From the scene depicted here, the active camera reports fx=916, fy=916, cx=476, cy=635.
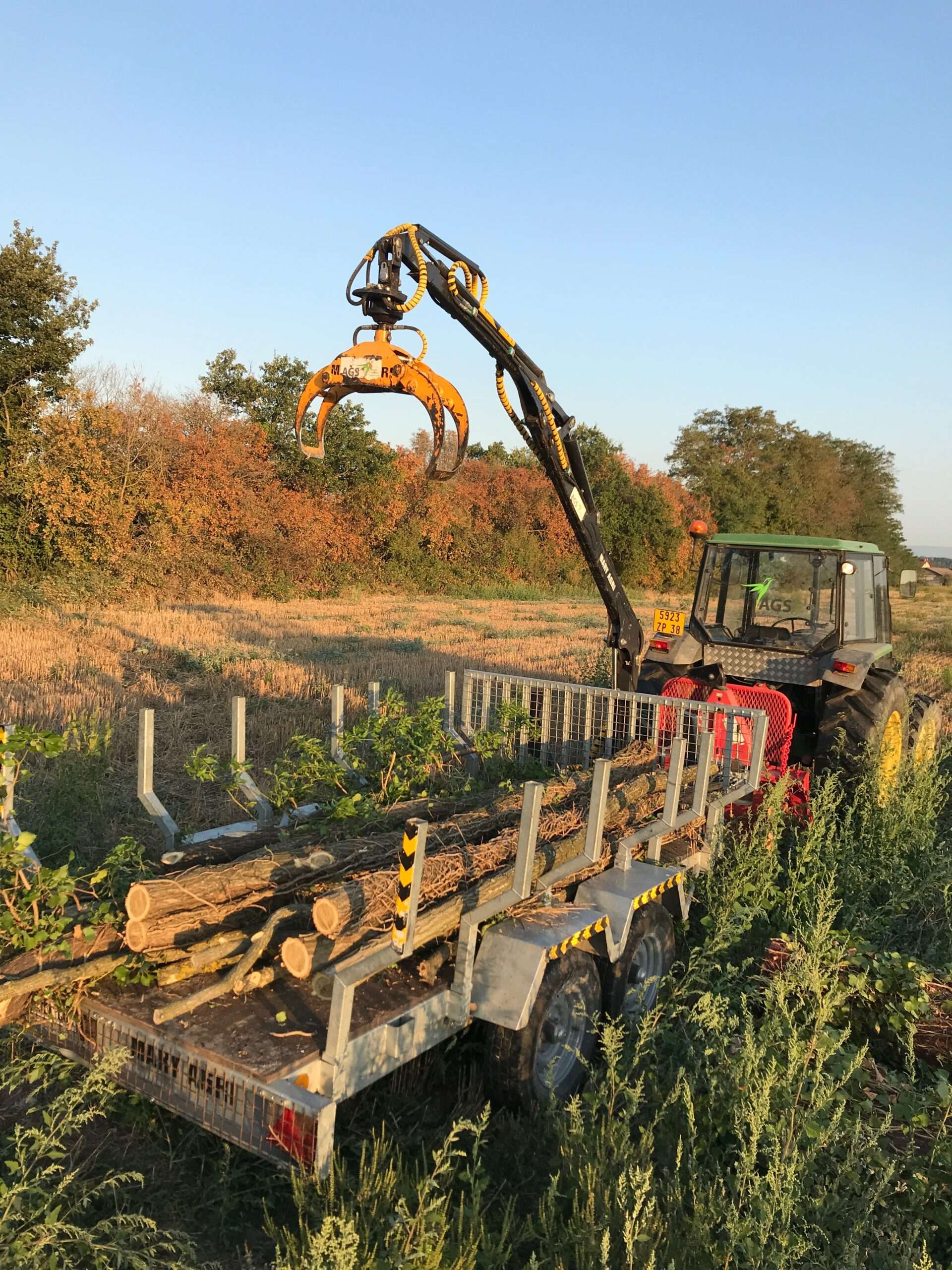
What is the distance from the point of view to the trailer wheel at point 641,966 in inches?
158

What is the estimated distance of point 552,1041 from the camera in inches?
145

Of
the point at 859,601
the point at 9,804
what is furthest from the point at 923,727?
the point at 9,804

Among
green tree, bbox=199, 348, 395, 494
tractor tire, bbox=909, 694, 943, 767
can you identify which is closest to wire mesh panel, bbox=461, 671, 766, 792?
tractor tire, bbox=909, 694, 943, 767

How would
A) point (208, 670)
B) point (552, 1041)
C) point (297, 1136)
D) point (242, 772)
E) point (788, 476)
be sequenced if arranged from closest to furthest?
point (297, 1136)
point (552, 1041)
point (242, 772)
point (208, 670)
point (788, 476)

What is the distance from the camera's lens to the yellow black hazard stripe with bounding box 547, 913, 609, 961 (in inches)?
132

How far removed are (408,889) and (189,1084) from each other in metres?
0.89

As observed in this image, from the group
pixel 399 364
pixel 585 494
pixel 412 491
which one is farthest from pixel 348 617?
pixel 399 364

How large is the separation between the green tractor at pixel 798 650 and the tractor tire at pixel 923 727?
15mm

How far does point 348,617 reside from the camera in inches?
818

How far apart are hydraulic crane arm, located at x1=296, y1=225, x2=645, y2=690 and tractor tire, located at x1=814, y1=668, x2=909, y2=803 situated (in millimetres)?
2055

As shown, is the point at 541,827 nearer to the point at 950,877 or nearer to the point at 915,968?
the point at 915,968

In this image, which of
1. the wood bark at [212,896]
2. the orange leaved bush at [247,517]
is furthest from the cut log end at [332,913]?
the orange leaved bush at [247,517]

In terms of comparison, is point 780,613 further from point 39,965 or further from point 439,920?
point 39,965

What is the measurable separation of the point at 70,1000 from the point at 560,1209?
1795 mm
